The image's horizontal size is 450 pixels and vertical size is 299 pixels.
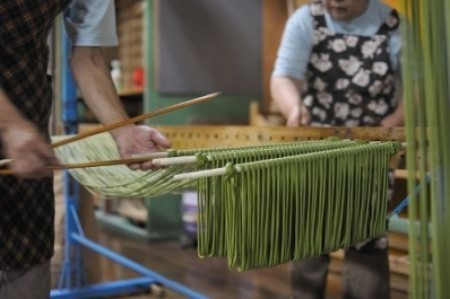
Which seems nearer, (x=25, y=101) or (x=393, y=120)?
(x=25, y=101)

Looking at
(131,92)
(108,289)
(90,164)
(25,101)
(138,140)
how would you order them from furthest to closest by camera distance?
(131,92)
(108,289)
(138,140)
(25,101)
(90,164)

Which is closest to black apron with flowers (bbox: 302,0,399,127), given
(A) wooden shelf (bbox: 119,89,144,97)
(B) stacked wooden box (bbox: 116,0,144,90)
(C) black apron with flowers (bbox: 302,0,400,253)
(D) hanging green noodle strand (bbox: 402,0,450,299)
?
(C) black apron with flowers (bbox: 302,0,400,253)

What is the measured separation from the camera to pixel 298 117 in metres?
1.51

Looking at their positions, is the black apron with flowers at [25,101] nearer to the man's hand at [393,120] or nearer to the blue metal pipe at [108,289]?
the man's hand at [393,120]

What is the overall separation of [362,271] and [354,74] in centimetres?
52

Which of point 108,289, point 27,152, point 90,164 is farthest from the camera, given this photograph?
point 108,289

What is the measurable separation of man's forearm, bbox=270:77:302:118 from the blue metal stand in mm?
814

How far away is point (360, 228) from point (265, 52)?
2.40 metres

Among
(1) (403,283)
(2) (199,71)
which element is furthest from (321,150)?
(2) (199,71)

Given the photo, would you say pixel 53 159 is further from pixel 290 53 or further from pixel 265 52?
pixel 265 52

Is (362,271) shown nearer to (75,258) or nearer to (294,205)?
(294,205)

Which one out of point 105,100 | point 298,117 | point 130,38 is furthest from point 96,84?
point 130,38

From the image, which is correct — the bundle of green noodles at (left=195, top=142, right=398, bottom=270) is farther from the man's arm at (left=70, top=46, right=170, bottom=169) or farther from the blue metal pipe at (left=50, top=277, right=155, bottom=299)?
the blue metal pipe at (left=50, top=277, right=155, bottom=299)

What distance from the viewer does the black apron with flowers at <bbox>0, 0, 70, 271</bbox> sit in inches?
36.9
